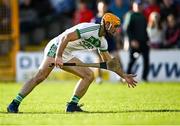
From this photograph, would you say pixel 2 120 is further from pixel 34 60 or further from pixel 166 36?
pixel 166 36

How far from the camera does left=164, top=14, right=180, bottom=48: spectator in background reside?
2478cm

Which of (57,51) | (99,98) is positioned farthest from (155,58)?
(57,51)

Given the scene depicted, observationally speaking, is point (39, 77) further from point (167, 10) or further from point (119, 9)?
point (167, 10)

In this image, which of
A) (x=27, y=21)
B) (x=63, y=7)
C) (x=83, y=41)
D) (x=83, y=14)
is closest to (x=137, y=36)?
(x=83, y=14)

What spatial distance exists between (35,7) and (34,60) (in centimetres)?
311

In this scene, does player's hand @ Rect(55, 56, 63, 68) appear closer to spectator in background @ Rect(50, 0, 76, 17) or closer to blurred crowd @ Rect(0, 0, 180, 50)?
blurred crowd @ Rect(0, 0, 180, 50)

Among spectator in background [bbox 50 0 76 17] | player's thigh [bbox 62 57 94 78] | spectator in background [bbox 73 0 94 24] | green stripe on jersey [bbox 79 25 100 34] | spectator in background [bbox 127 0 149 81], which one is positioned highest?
spectator in background [bbox 50 0 76 17]

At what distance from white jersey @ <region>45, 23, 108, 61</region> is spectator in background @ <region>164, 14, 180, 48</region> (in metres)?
10.2

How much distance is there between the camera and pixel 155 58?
2411 cm

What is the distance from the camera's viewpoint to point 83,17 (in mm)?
24688

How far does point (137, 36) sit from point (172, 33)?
2375 mm

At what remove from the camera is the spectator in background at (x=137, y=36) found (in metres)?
22.8

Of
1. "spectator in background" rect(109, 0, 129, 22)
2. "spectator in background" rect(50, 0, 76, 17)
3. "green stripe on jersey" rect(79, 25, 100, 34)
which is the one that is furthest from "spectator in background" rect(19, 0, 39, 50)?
"green stripe on jersey" rect(79, 25, 100, 34)

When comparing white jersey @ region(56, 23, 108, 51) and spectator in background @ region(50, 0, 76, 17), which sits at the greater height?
spectator in background @ region(50, 0, 76, 17)
